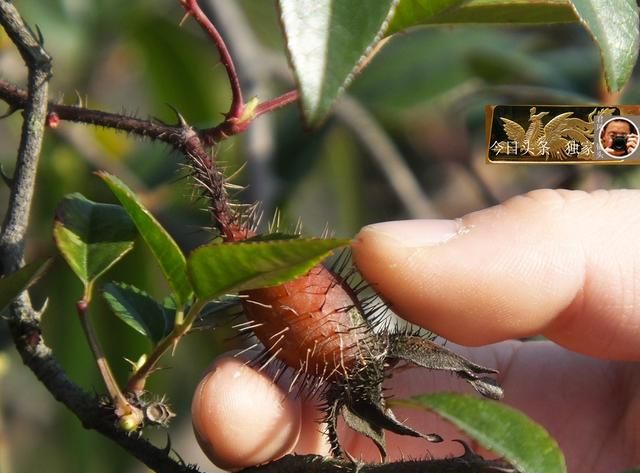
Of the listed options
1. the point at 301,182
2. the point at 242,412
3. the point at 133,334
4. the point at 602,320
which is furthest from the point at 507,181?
the point at 242,412

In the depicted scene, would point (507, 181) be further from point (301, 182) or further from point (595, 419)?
point (595, 419)

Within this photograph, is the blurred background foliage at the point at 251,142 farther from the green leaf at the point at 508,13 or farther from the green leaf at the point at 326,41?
the green leaf at the point at 326,41

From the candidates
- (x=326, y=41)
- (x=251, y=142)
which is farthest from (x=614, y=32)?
(x=251, y=142)

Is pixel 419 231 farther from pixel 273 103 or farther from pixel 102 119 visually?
pixel 102 119

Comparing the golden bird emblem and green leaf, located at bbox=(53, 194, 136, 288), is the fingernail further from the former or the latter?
green leaf, located at bbox=(53, 194, 136, 288)

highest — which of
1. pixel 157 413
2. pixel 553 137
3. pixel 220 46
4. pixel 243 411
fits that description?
pixel 220 46
